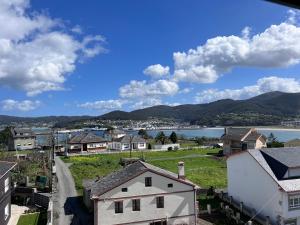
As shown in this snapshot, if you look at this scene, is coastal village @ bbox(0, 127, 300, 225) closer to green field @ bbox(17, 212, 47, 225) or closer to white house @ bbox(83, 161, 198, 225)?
white house @ bbox(83, 161, 198, 225)

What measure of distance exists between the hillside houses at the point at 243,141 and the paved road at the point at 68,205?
33925 mm

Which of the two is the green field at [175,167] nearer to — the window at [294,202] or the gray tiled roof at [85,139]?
the gray tiled roof at [85,139]

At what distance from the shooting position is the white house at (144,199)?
28.3 meters

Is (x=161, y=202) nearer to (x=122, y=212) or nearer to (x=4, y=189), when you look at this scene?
(x=122, y=212)

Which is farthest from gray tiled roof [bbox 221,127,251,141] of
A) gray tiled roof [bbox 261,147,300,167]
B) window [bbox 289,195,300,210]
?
window [bbox 289,195,300,210]

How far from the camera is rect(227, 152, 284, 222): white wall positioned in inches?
1225

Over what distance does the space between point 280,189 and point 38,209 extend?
70.5ft

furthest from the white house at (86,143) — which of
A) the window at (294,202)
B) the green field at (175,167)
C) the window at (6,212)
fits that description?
the window at (294,202)

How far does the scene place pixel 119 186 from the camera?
28.7 m

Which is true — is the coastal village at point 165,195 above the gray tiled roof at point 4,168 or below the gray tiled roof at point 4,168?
below

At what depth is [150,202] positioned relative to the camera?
29.5 metres

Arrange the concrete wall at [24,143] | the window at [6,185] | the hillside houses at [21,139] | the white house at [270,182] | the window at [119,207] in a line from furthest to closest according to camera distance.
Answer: the hillside houses at [21,139], the concrete wall at [24,143], the window at [6,185], the white house at [270,182], the window at [119,207]

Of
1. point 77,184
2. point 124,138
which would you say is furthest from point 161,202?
point 124,138

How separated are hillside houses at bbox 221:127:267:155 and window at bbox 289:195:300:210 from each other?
37.2 meters
